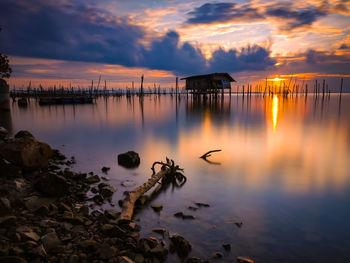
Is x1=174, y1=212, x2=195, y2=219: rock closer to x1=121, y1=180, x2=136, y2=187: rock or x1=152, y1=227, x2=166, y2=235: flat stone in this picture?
A: x1=152, y1=227, x2=166, y2=235: flat stone

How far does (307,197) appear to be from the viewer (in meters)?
6.85

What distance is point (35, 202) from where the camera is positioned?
5.10 metres

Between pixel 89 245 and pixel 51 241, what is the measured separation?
61 centimetres

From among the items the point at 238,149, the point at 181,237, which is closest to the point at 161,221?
the point at 181,237

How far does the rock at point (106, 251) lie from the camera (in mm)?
3660

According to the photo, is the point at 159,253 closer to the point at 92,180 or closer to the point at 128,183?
the point at 128,183

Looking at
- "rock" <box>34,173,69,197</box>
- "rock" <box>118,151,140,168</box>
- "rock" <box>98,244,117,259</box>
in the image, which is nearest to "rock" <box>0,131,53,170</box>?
"rock" <box>34,173,69,197</box>

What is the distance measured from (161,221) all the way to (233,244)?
5.44 feet

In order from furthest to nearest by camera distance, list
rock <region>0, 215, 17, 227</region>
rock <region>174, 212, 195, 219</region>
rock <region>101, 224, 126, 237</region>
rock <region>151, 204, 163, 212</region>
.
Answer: rock <region>151, 204, 163, 212</region> → rock <region>174, 212, 195, 219</region> → rock <region>101, 224, 126, 237</region> → rock <region>0, 215, 17, 227</region>

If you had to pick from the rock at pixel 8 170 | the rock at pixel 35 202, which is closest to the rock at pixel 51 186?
the rock at pixel 35 202

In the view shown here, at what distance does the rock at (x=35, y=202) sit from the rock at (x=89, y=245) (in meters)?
1.68

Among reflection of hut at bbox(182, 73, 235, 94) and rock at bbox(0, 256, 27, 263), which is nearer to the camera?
rock at bbox(0, 256, 27, 263)

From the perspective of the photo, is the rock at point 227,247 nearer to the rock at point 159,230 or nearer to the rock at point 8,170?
the rock at point 159,230

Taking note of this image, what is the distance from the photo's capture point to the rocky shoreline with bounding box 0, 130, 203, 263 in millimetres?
3588
